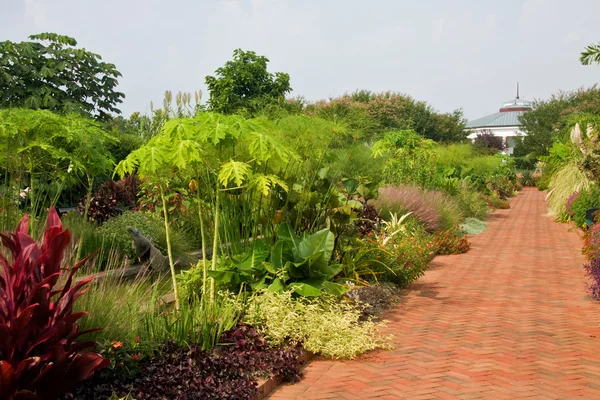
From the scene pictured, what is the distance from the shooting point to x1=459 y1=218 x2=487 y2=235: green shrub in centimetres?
1686

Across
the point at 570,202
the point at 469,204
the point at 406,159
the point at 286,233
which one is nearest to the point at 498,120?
the point at 469,204

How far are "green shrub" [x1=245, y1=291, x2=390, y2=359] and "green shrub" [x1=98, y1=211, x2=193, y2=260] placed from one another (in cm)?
276

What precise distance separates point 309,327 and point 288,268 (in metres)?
0.84

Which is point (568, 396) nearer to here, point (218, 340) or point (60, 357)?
point (218, 340)

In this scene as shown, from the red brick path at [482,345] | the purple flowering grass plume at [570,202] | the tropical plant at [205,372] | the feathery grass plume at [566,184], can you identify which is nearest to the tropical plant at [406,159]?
the purple flowering grass plume at [570,202]

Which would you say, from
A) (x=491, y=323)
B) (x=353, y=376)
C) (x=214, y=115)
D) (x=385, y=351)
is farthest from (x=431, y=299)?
(x=214, y=115)

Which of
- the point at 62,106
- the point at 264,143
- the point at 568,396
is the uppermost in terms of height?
the point at 62,106

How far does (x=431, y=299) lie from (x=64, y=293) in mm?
5673

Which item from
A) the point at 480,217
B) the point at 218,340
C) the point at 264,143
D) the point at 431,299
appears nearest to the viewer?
the point at 218,340

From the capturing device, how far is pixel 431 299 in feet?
27.8

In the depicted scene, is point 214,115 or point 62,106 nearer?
point 214,115

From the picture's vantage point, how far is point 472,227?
1773 centimetres

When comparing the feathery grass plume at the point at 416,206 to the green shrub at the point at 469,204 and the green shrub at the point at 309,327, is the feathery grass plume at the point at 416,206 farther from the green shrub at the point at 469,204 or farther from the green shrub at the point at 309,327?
the green shrub at the point at 309,327

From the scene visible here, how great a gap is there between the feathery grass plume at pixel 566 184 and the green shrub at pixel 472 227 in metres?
2.93
